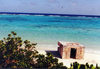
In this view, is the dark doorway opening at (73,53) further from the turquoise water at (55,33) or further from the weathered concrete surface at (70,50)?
the turquoise water at (55,33)

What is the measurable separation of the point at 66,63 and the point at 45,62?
10.9ft

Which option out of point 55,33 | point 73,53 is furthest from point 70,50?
point 55,33

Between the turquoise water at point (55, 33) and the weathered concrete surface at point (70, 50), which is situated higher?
the weathered concrete surface at point (70, 50)

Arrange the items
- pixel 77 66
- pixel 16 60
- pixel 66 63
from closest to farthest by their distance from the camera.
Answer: pixel 77 66 → pixel 16 60 → pixel 66 63

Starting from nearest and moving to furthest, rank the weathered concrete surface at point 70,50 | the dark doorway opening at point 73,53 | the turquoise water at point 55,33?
1. the weathered concrete surface at point 70,50
2. the dark doorway opening at point 73,53
3. the turquoise water at point 55,33

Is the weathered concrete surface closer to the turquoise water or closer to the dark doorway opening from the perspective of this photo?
the dark doorway opening

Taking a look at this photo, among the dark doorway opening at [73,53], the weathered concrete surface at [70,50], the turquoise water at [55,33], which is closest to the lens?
the weathered concrete surface at [70,50]

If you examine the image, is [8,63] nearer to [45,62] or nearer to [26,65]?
[26,65]

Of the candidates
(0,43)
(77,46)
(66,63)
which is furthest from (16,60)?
(77,46)

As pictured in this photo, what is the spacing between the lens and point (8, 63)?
5242mm

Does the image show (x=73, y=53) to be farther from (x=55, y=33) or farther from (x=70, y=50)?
(x=55, y=33)

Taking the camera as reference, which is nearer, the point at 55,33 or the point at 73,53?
the point at 73,53

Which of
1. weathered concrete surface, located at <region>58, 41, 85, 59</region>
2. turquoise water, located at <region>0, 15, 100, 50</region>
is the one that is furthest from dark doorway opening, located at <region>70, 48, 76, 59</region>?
turquoise water, located at <region>0, 15, 100, 50</region>

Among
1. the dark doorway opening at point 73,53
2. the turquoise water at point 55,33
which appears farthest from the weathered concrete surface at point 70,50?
the turquoise water at point 55,33
